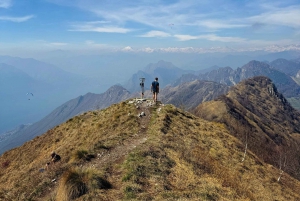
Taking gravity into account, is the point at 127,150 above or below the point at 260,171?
above

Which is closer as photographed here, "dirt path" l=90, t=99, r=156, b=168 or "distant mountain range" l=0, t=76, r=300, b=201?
"distant mountain range" l=0, t=76, r=300, b=201

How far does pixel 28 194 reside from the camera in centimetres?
1644

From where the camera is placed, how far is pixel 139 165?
62.2 ft

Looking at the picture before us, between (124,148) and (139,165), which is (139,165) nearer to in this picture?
(139,165)

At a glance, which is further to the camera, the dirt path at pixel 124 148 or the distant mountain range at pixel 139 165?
the dirt path at pixel 124 148

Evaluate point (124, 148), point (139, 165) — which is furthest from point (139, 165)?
point (124, 148)

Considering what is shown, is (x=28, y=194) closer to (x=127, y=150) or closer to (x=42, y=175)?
(x=42, y=175)

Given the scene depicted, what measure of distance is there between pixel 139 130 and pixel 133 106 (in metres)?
11.2

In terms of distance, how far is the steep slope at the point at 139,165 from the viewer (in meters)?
15.3

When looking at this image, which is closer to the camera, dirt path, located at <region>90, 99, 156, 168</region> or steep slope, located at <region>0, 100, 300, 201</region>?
steep slope, located at <region>0, 100, 300, 201</region>

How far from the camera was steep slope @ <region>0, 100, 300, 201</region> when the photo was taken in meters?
15.3

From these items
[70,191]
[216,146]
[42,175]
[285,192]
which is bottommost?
[285,192]

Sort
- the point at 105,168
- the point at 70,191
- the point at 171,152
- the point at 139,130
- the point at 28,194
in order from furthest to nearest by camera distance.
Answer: the point at 139,130
the point at 171,152
the point at 105,168
the point at 28,194
the point at 70,191

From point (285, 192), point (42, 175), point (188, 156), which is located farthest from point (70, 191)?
point (285, 192)
